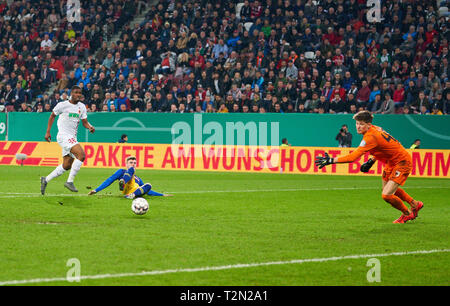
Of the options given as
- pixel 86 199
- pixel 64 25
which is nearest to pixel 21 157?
pixel 64 25

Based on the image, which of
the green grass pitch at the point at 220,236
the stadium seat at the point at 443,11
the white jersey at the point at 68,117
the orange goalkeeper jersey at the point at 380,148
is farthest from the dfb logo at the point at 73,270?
the stadium seat at the point at 443,11

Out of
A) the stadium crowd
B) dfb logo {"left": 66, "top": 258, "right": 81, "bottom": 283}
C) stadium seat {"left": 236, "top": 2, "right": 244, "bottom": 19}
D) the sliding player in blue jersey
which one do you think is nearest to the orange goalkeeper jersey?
dfb logo {"left": 66, "top": 258, "right": 81, "bottom": 283}

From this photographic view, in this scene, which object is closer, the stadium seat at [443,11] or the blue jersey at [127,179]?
the blue jersey at [127,179]

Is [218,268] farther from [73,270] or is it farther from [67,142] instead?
[67,142]

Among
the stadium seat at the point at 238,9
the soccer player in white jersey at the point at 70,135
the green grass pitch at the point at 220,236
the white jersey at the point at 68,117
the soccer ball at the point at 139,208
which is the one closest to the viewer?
the green grass pitch at the point at 220,236

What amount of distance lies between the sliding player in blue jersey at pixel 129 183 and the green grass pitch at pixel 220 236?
0.93ft

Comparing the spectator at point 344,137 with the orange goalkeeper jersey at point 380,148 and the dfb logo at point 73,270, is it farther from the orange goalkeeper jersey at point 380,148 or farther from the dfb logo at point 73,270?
the dfb logo at point 73,270

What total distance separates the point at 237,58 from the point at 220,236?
21.2m

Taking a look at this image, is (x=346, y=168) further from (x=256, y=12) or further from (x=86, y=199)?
(x=86, y=199)

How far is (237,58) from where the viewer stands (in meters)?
31.2

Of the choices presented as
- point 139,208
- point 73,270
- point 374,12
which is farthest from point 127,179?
point 374,12

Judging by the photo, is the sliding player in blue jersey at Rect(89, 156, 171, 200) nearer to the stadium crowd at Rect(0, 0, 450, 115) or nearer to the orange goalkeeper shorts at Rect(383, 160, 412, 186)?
the orange goalkeeper shorts at Rect(383, 160, 412, 186)

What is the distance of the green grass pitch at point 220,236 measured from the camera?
7805 mm
